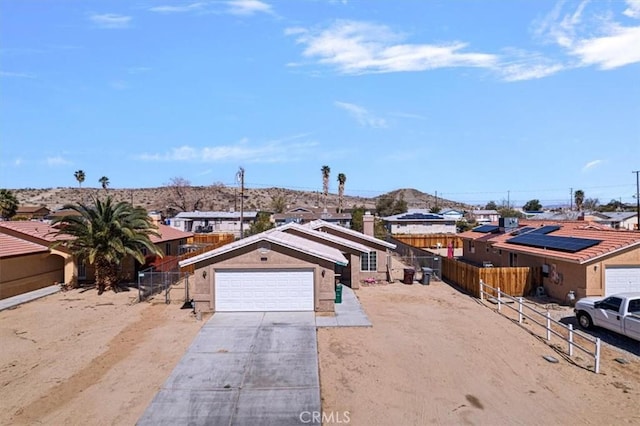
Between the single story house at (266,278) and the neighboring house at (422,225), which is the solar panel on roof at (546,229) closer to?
the single story house at (266,278)

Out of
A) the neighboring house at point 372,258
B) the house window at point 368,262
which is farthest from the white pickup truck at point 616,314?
the house window at point 368,262

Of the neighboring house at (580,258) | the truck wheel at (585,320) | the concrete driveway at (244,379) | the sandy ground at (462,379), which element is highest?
the neighboring house at (580,258)

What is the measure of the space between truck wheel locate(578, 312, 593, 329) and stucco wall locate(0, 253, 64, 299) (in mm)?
27434

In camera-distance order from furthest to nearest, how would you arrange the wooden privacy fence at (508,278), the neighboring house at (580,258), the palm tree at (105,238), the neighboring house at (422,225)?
the neighboring house at (422,225), the palm tree at (105,238), the wooden privacy fence at (508,278), the neighboring house at (580,258)

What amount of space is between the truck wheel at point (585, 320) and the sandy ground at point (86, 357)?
49.1 ft

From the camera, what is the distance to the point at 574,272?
2119 centimetres

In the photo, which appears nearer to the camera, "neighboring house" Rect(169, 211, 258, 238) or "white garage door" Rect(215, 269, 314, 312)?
"white garage door" Rect(215, 269, 314, 312)

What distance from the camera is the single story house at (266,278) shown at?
1906 centimetres

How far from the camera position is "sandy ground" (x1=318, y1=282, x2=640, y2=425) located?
33.0ft

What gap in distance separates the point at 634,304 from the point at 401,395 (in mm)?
9784

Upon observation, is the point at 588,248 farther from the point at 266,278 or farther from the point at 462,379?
the point at 266,278

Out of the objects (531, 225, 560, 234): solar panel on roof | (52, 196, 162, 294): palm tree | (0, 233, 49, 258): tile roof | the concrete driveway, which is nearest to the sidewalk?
(0, 233, 49, 258): tile roof

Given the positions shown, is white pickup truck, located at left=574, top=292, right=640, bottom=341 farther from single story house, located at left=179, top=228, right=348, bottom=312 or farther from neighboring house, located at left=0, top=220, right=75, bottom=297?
neighboring house, located at left=0, top=220, right=75, bottom=297

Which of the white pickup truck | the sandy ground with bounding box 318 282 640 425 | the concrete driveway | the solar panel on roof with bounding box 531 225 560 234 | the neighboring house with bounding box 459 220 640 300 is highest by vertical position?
the solar panel on roof with bounding box 531 225 560 234
